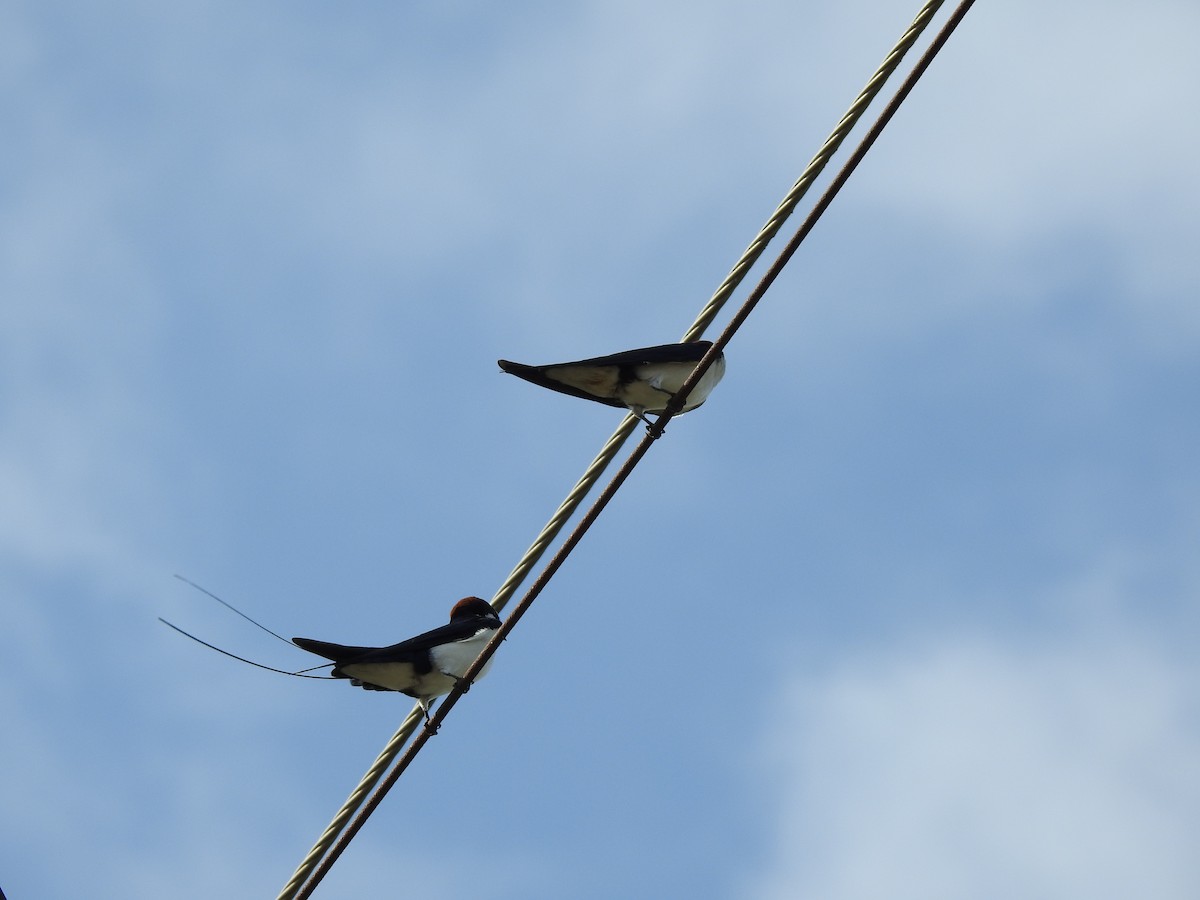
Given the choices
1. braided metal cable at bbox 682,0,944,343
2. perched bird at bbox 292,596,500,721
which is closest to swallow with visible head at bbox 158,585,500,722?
perched bird at bbox 292,596,500,721

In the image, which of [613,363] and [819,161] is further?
[613,363]

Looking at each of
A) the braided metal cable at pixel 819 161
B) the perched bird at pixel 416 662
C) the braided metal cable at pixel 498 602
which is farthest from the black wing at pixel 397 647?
the braided metal cable at pixel 819 161

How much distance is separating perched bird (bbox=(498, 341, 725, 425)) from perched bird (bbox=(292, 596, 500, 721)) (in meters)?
1.44

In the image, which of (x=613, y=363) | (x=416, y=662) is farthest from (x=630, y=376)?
(x=416, y=662)

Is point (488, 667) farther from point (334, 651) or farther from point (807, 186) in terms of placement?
point (807, 186)

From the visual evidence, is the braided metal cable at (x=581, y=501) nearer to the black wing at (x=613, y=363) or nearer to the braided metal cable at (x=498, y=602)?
the braided metal cable at (x=498, y=602)

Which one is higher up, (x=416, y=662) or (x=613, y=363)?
(x=613, y=363)

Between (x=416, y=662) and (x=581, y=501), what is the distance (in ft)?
7.43

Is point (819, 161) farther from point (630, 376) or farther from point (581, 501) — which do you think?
point (630, 376)

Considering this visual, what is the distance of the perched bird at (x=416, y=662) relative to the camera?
8250 millimetres

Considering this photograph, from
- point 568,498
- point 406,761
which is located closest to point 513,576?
point 568,498

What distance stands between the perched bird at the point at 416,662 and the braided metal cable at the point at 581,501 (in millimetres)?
1478

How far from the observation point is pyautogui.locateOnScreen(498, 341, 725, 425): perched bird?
28.6ft

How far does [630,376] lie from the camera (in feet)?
29.2
